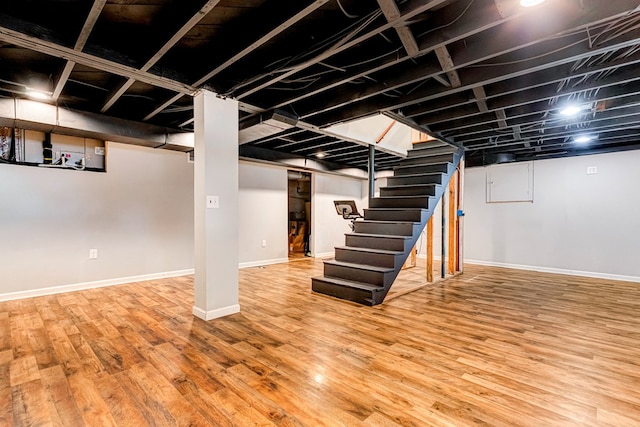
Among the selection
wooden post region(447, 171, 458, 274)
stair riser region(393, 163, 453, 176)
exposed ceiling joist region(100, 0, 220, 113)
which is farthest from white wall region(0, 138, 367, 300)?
wooden post region(447, 171, 458, 274)

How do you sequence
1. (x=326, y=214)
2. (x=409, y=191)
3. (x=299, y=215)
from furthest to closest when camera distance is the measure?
(x=299, y=215)
(x=326, y=214)
(x=409, y=191)

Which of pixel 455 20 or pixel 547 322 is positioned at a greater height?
pixel 455 20

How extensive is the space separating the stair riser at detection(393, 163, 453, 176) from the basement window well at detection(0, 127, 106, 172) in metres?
4.64

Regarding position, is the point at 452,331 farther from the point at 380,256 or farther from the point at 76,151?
the point at 76,151

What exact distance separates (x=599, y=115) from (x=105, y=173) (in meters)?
6.65

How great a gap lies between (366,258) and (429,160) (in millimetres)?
2471

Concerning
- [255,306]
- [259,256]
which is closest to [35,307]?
[255,306]

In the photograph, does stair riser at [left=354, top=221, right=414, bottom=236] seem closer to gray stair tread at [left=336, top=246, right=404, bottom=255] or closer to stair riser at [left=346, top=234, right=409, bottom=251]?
stair riser at [left=346, top=234, right=409, bottom=251]

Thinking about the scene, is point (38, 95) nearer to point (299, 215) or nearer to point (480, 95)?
point (480, 95)

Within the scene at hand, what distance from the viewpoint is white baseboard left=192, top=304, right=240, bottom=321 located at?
2967 mm

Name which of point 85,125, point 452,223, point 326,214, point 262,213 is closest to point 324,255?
point 326,214

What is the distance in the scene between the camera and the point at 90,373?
1988 millimetres

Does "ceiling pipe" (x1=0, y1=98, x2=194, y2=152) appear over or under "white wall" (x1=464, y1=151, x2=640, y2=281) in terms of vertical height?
over

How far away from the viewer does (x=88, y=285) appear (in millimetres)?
4219
